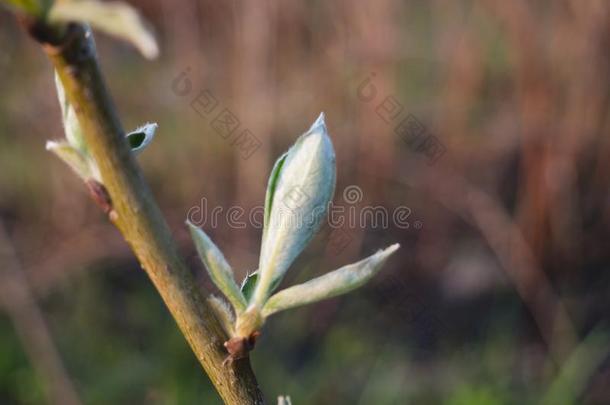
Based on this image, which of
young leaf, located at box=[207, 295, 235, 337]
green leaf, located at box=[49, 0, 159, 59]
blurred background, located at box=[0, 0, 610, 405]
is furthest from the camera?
blurred background, located at box=[0, 0, 610, 405]

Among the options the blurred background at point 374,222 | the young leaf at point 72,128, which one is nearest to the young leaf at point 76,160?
the young leaf at point 72,128

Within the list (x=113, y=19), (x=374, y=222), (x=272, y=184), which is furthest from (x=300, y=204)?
(x=374, y=222)

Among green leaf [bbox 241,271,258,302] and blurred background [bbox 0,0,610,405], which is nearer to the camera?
green leaf [bbox 241,271,258,302]

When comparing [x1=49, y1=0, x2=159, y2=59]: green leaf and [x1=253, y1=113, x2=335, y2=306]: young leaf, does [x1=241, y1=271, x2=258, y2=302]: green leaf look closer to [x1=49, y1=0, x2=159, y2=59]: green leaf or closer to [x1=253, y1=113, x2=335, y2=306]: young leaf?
[x1=253, y1=113, x2=335, y2=306]: young leaf

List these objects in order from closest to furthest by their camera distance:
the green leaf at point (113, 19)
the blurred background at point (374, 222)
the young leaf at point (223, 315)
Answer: the green leaf at point (113, 19)
the young leaf at point (223, 315)
the blurred background at point (374, 222)

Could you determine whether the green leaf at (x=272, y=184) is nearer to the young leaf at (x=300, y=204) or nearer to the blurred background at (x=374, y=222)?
the young leaf at (x=300, y=204)

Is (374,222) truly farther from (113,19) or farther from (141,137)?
(113,19)

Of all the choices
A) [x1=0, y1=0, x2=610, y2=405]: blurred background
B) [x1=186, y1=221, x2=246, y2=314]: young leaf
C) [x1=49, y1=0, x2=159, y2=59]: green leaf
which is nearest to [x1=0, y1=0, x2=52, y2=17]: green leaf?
[x1=49, y1=0, x2=159, y2=59]: green leaf

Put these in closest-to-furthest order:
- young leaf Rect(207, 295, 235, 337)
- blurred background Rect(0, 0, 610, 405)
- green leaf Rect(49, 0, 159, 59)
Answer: green leaf Rect(49, 0, 159, 59) < young leaf Rect(207, 295, 235, 337) < blurred background Rect(0, 0, 610, 405)

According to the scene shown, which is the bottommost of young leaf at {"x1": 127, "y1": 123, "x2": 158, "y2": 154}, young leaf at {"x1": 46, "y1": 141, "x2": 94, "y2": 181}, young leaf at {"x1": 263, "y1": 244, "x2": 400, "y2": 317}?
young leaf at {"x1": 263, "y1": 244, "x2": 400, "y2": 317}
